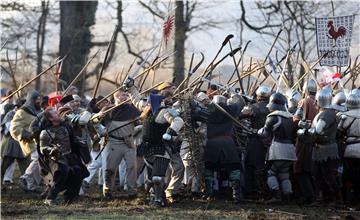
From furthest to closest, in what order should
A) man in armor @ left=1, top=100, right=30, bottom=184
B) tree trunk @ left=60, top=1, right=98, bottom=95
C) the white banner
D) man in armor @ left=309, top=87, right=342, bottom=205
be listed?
1. tree trunk @ left=60, top=1, right=98, bottom=95
2. man in armor @ left=1, top=100, right=30, bottom=184
3. the white banner
4. man in armor @ left=309, top=87, right=342, bottom=205

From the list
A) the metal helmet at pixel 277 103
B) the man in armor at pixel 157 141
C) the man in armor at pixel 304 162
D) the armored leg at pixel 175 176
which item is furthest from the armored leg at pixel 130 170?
the man in armor at pixel 304 162

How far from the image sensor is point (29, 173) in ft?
42.8

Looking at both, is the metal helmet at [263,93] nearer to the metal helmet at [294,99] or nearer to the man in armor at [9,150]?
the metal helmet at [294,99]

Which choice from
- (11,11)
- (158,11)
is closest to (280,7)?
(158,11)

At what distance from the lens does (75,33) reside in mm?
25375

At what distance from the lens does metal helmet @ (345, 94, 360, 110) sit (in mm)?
11000

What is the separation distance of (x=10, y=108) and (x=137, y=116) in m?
3.38

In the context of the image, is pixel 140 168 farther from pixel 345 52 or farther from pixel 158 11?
pixel 158 11

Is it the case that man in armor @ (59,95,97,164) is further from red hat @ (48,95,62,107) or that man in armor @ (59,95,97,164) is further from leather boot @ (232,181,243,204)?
leather boot @ (232,181,243,204)

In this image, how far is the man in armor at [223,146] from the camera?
11.3 metres

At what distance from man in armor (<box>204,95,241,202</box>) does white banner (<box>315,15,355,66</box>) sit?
8.61 feet

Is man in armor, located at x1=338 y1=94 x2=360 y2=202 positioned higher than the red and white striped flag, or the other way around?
the red and white striped flag

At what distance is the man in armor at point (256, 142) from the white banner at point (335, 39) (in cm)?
192

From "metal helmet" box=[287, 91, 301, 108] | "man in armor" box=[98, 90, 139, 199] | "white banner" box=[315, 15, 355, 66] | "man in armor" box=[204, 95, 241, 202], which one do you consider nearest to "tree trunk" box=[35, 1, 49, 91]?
"white banner" box=[315, 15, 355, 66]
